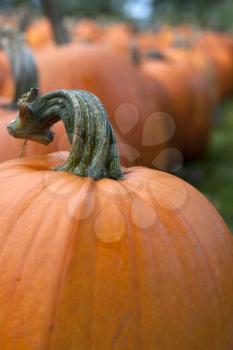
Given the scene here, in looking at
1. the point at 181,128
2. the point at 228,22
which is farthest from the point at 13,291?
the point at 228,22

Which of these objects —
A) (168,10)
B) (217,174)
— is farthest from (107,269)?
(168,10)

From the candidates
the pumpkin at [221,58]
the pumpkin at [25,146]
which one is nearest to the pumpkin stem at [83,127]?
the pumpkin at [25,146]

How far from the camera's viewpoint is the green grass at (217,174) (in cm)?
394

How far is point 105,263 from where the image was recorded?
49.4 inches

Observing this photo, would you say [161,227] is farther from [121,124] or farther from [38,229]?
[121,124]

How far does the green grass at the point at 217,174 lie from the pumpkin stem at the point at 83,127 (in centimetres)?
193

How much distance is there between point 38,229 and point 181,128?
3452mm

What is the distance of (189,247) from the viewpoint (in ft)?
4.41

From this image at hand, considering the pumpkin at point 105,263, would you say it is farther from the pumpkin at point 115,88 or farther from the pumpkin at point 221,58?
the pumpkin at point 221,58

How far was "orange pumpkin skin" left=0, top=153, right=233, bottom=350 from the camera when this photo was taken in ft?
4.02

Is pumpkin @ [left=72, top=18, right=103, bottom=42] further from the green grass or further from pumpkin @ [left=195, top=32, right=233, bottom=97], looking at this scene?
the green grass

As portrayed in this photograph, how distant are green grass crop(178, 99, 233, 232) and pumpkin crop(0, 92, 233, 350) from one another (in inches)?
74.6

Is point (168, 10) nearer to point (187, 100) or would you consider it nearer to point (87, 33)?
point (87, 33)

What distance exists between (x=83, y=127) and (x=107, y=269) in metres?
0.31
